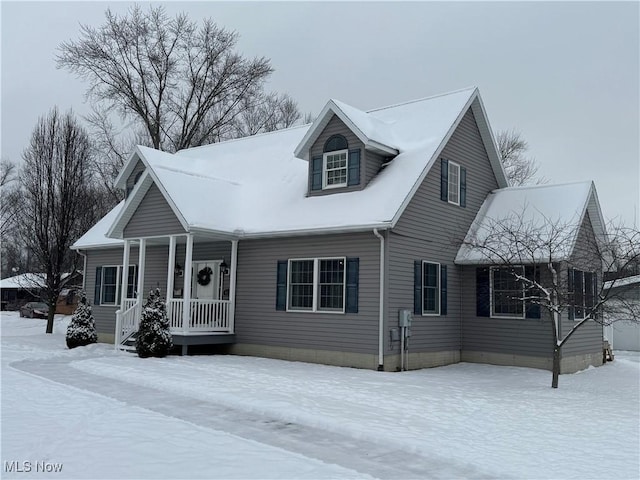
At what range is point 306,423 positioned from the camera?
336 inches

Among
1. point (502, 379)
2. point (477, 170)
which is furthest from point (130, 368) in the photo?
point (477, 170)

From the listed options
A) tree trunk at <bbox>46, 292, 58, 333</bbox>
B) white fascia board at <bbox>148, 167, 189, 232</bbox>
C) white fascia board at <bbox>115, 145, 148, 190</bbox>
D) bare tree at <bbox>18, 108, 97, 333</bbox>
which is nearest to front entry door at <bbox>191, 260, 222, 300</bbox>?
white fascia board at <bbox>148, 167, 189, 232</bbox>

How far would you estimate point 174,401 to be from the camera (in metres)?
9.93

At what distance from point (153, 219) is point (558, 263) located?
11.1 m

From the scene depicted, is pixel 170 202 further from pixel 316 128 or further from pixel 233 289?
pixel 316 128

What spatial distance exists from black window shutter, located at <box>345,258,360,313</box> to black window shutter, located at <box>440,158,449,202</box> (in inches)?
139

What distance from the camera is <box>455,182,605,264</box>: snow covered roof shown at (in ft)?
51.4

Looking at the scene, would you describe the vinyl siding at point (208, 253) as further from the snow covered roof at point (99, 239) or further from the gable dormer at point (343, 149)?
the gable dormer at point (343, 149)

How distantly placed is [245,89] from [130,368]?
23.8 m

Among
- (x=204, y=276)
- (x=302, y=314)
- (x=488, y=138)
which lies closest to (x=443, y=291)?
(x=302, y=314)

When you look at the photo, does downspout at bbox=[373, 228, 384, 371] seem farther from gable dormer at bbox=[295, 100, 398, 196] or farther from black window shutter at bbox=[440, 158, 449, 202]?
black window shutter at bbox=[440, 158, 449, 202]

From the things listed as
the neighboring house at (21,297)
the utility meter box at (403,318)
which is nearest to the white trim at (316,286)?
the utility meter box at (403,318)

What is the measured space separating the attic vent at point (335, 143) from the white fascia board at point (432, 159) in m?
2.29

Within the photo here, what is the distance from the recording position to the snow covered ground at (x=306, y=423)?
645 centimetres
